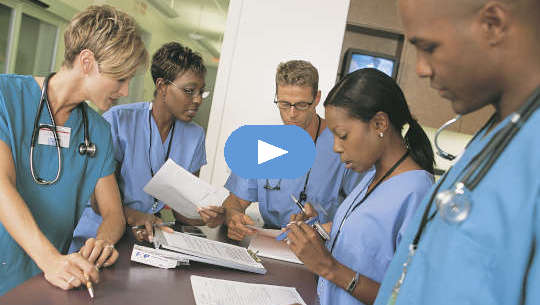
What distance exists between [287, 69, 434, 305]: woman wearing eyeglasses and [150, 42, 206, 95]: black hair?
3.12 ft

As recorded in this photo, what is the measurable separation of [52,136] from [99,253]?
45 cm

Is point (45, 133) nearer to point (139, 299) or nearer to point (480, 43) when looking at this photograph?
point (139, 299)

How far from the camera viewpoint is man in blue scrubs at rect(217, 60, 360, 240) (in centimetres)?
206

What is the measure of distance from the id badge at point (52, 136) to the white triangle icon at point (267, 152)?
0.80m

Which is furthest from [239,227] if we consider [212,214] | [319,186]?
[319,186]

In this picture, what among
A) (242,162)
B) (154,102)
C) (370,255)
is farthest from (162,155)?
(370,255)

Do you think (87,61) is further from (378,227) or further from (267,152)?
(378,227)

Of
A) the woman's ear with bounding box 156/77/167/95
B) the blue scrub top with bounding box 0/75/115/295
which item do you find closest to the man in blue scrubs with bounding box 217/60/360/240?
the woman's ear with bounding box 156/77/167/95

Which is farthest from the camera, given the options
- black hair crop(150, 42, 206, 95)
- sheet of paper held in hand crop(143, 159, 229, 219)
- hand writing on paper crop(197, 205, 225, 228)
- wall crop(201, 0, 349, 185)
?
wall crop(201, 0, 349, 185)

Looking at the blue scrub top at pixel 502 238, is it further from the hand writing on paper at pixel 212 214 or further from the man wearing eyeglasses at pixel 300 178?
the man wearing eyeglasses at pixel 300 178

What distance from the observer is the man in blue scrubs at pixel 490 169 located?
0.51 meters

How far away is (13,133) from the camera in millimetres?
1330

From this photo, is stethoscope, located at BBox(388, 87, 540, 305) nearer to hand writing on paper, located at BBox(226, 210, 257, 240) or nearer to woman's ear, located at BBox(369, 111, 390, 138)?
woman's ear, located at BBox(369, 111, 390, 138)

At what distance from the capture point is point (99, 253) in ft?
4.14
